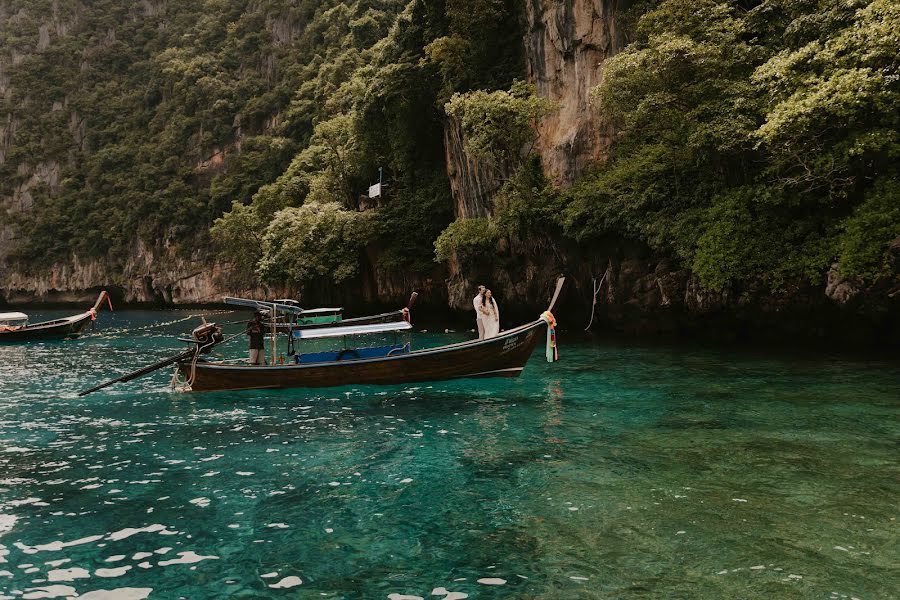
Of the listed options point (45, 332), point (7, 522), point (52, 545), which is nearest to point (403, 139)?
point (45, 332)

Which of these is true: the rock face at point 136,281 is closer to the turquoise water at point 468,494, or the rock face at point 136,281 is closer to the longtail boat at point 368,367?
the longtail boat at point 368,367

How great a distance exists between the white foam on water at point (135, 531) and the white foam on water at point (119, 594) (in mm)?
1206

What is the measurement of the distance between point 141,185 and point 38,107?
2739 cm

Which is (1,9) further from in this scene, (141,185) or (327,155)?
(327,155)

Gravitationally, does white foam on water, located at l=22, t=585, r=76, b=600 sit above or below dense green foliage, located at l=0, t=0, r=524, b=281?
below

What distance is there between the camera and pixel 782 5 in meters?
19.0

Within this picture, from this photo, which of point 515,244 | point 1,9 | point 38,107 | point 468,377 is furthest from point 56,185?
point 468,377

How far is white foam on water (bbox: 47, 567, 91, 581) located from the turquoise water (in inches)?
1.7

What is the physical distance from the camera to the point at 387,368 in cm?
1556

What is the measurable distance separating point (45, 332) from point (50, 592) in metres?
32.3

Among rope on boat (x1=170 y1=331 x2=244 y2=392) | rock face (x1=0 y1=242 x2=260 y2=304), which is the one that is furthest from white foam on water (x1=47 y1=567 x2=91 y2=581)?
rock face (x1=0 y1=242 x2=260 y2=304)

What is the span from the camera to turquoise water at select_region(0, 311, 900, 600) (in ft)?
17.7

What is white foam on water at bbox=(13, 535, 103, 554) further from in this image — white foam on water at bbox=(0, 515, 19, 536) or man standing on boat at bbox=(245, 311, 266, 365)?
man standing on boat at bbox=(245, 311, 266, 365)

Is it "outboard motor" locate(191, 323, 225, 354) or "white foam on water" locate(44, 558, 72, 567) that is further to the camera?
"outboard motor" locate(191, 323, 225, 354)
